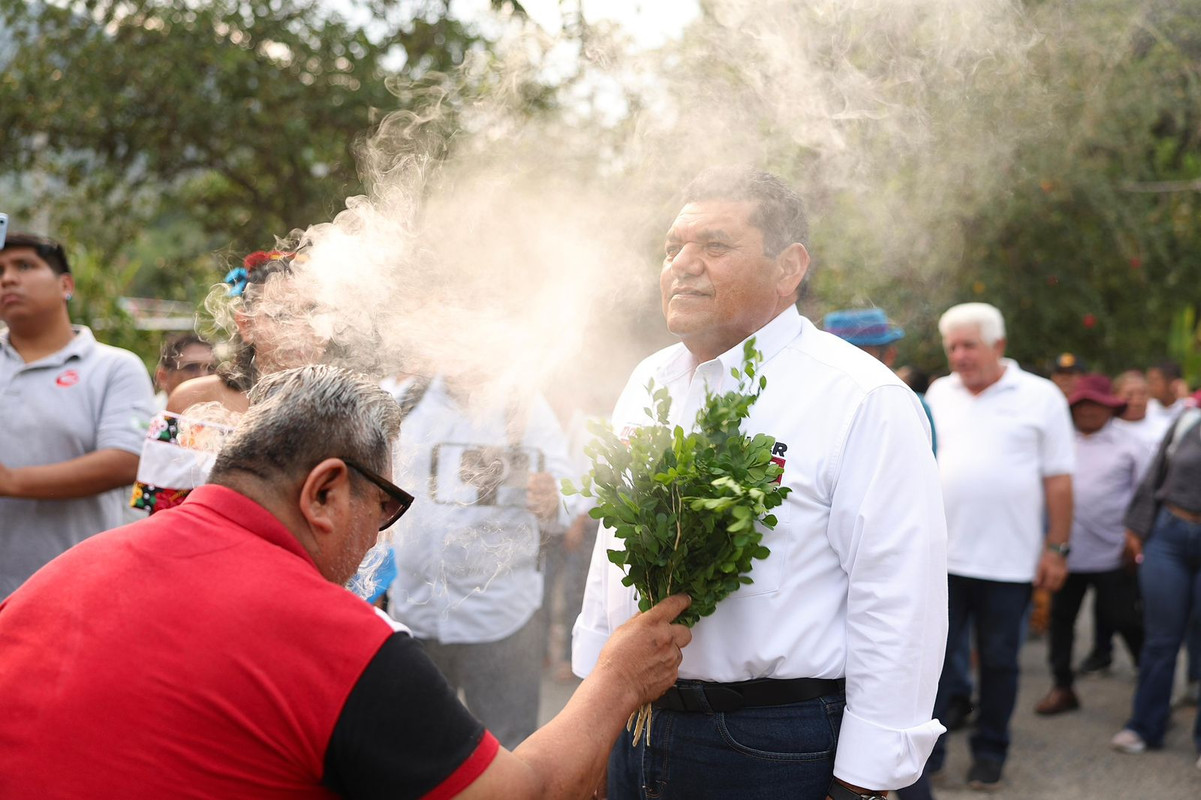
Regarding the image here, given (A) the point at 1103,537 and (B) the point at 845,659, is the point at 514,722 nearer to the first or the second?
(B) the point at 845,659

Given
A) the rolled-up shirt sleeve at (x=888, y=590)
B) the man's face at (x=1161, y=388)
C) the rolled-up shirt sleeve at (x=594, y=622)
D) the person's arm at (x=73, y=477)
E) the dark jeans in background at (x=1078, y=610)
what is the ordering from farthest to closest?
the man's face at (x=1161, y=388) < the dark jeans in background at (x=1078, y=610) < the person's arm at (x=73, y=477) < the rolled-up shirt sleeve at (x=594, y=622) < the rolled-up shirt sleeve at (x=888, y=590)

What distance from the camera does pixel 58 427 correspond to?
4324 mm

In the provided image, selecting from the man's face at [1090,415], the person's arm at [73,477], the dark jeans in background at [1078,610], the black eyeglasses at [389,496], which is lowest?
the dark jeans in background at [1078,610]

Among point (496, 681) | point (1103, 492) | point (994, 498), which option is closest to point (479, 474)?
point (496, 681)

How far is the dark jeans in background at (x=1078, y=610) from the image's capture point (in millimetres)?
7395

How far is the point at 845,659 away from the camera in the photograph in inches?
101

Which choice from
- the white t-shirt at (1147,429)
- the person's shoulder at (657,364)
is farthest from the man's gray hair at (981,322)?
the person's shoulder at (657,364)

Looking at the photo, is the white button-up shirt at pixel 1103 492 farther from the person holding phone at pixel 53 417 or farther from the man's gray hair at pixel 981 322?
the person holding phone at pixel 53 417

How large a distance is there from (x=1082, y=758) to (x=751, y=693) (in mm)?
4763

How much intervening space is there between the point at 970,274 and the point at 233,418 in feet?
29.4

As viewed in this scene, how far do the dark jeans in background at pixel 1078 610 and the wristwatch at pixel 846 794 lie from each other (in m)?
5.52

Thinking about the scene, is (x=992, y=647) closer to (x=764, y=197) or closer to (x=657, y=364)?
(x=657, y=364)

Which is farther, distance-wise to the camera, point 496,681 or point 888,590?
point 496,681

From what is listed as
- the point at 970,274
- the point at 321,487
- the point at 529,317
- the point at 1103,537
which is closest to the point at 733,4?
the point at 529,317
